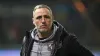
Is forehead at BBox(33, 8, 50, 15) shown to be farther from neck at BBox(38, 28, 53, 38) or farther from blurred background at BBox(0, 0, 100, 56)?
blurred background at BBox(0, 0, 100, 56)

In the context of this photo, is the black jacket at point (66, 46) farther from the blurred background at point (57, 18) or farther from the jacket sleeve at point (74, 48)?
the blurred background at point (57, 18)

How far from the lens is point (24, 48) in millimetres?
2156

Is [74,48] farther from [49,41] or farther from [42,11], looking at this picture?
[42,11]

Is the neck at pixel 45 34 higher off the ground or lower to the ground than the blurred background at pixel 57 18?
lower

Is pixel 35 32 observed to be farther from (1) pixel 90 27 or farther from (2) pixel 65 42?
(1) pixel 90 27

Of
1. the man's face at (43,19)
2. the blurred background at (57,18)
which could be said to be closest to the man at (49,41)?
the man's face at (43,19)

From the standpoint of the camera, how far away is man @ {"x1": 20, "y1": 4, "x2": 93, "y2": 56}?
2051mm

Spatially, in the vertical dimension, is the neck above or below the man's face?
below

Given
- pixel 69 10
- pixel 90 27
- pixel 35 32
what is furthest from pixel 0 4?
pixel 35 32

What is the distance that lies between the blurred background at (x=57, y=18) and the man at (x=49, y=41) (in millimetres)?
5008

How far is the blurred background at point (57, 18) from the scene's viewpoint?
7238mm

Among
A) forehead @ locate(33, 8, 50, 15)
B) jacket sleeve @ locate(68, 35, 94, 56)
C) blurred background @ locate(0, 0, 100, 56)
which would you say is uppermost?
blurred background @ locate(0, 0, 100, 56)

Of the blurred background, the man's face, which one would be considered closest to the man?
the man's face

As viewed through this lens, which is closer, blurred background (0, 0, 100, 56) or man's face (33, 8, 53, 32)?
man's face (33, 8, 53, 32)
